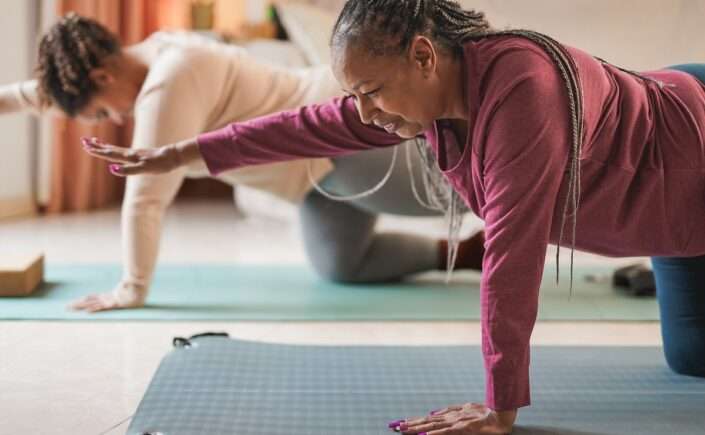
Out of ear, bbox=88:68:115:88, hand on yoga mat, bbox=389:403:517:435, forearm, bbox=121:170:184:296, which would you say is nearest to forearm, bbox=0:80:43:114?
ear, bbox=88:68:115:88

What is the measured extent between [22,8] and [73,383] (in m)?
2.01

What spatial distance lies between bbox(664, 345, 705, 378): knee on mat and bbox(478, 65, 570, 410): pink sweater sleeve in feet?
1.73

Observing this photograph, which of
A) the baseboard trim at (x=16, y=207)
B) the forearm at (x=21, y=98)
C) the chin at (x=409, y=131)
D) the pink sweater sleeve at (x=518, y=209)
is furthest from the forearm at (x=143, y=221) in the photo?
the baseboard trim at (x=16, y=207)

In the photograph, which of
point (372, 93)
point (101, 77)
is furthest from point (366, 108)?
point (101, 77)

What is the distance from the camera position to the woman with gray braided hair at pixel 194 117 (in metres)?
2.08

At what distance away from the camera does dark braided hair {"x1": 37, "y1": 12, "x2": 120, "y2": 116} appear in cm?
210

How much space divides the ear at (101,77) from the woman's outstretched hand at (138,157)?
0.64m

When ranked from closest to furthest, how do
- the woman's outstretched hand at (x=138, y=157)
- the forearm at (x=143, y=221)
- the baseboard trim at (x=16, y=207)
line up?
the woman's outstretched hand at (x=138, y=157) → the forearm at (x=143, y=221) → the baseboard trim at (x=16, y=207)

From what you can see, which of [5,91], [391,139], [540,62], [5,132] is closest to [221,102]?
[5,91]

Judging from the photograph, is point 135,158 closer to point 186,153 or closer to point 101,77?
point 186,153

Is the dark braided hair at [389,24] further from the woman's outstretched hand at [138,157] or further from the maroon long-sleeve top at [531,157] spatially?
the woman's outstretched hand at [138,157]

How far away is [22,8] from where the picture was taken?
129 inches

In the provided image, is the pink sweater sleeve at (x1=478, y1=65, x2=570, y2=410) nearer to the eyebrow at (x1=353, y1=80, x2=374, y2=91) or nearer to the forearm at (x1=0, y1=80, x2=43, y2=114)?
the eyebrow at (x1=353, y1=80, x2=374, y2=91)

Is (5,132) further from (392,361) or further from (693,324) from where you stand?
(693,324)
